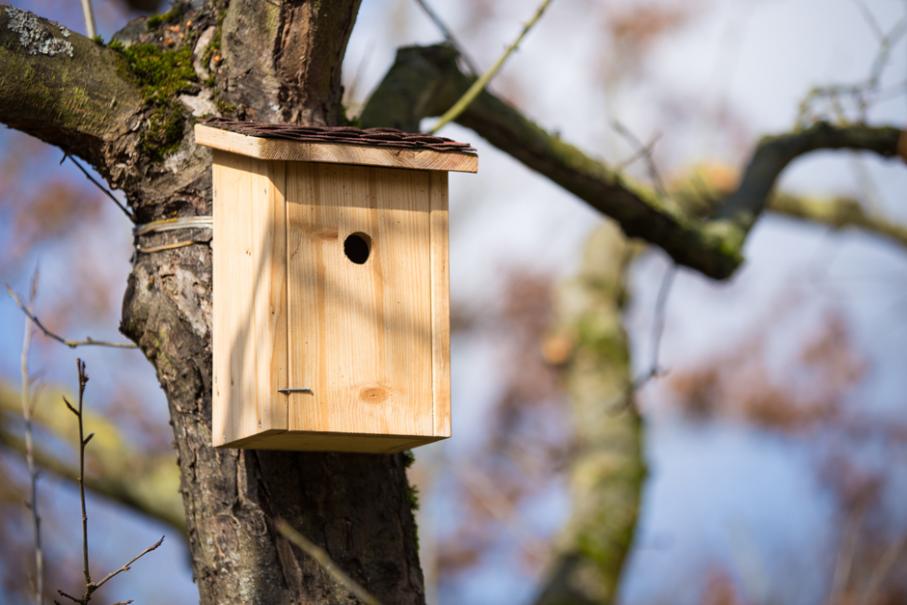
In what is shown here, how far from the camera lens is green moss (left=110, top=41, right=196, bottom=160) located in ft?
7.22

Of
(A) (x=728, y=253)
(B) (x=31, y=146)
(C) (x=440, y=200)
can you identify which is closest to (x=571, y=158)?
(A) (x=728, y=253)

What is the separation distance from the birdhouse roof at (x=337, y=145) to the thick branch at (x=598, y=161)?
67cm

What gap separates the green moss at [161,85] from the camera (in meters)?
2.20

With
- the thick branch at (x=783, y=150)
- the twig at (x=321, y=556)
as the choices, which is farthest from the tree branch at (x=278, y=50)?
the thick branch at (x=783, y=150)

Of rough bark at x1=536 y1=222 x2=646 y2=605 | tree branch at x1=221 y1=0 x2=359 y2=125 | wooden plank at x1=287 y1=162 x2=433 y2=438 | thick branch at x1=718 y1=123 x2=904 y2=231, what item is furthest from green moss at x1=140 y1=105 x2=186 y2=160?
rough bark at x1=536 y1=222 x2=646 y2=605

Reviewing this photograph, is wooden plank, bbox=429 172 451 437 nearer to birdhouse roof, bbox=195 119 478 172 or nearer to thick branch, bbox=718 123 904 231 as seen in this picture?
birdhouse roof, bbox=195 119 478 172

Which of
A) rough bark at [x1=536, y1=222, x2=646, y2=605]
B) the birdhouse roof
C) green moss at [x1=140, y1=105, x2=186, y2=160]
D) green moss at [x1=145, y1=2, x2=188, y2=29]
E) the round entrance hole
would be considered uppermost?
green moss at [x1=145, y1=2, x2=188, y2=29]

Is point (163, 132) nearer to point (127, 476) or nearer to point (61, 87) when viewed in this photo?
point (61, 87)

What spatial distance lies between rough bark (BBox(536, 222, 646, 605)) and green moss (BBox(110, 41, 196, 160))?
379 centimetres

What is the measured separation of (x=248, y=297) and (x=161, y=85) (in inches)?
21.1

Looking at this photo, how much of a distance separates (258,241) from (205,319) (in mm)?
237

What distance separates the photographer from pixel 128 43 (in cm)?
229

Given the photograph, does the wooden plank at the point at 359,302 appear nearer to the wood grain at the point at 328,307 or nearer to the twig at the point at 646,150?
the wood grain at the point at 328,307

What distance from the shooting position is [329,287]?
6.59 ft
